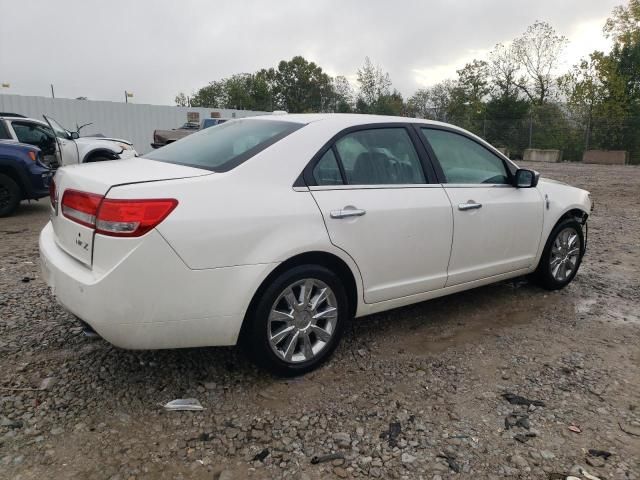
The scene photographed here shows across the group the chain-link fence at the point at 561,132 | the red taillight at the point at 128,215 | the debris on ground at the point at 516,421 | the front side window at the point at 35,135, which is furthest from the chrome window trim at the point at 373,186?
the chain-link fence at the point at 561,132

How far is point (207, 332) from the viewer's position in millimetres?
2621

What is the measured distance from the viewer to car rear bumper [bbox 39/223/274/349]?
2.40 meters

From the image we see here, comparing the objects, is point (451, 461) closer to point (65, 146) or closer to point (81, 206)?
point (81, 206)

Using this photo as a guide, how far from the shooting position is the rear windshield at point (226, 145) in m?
2.89

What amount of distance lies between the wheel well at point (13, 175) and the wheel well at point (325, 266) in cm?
683

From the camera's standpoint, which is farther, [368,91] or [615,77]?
[368,91]

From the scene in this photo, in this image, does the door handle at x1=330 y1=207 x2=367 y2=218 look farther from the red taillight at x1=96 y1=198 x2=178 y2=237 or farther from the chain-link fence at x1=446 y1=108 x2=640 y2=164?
the chain-link fence at x1=446 y1=108 x2=640 y2=164

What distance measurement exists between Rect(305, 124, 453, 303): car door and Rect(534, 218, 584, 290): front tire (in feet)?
4.90

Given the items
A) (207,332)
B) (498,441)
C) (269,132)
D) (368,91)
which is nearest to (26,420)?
(207,332)

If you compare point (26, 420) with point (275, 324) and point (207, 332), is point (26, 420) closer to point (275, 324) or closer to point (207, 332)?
point (207, 332)

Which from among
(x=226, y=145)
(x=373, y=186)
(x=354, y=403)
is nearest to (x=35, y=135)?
(x=226, y=145)

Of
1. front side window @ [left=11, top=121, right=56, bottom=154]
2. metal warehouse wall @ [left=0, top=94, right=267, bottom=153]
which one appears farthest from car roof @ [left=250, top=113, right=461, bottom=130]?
metal warehouse wall @ [left=0, top=94, right=267, bottom=153]

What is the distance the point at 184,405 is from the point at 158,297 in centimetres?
69

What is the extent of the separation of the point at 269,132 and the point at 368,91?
142 ft
